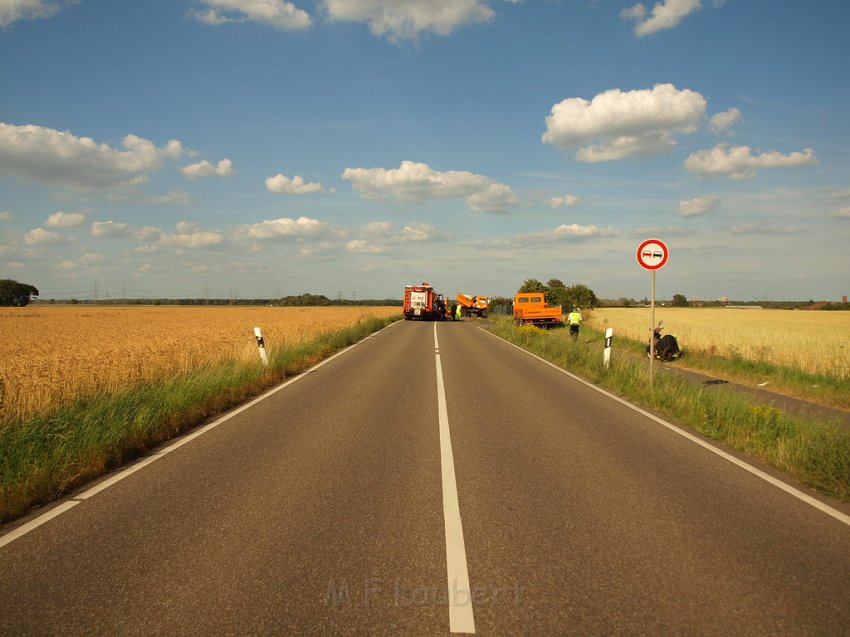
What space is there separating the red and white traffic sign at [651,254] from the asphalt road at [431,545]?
5.50 m

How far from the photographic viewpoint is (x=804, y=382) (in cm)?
1353

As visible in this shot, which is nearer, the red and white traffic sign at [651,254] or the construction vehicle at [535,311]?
the red and white traffic sign at [651,254]

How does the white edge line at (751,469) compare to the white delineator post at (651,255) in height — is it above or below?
below

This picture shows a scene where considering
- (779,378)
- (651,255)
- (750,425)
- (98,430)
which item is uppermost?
(651,255)

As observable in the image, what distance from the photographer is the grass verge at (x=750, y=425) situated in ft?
19.1

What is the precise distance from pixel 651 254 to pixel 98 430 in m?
10.4

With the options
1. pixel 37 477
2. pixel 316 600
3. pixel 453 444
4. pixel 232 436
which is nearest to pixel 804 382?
pixel 453 444

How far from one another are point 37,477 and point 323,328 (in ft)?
72.5

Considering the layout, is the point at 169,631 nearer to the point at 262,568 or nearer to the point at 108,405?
the point at 262,568

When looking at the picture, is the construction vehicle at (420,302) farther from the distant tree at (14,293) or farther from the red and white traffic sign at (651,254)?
the distant tree at (14,293)

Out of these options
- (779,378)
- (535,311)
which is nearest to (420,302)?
(535,311)

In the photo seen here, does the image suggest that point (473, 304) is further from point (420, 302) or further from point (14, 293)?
point (14, 293)

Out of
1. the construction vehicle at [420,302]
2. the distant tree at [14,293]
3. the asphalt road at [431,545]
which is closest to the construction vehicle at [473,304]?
the construction vehicle at [420,302]

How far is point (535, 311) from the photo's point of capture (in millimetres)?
38688
